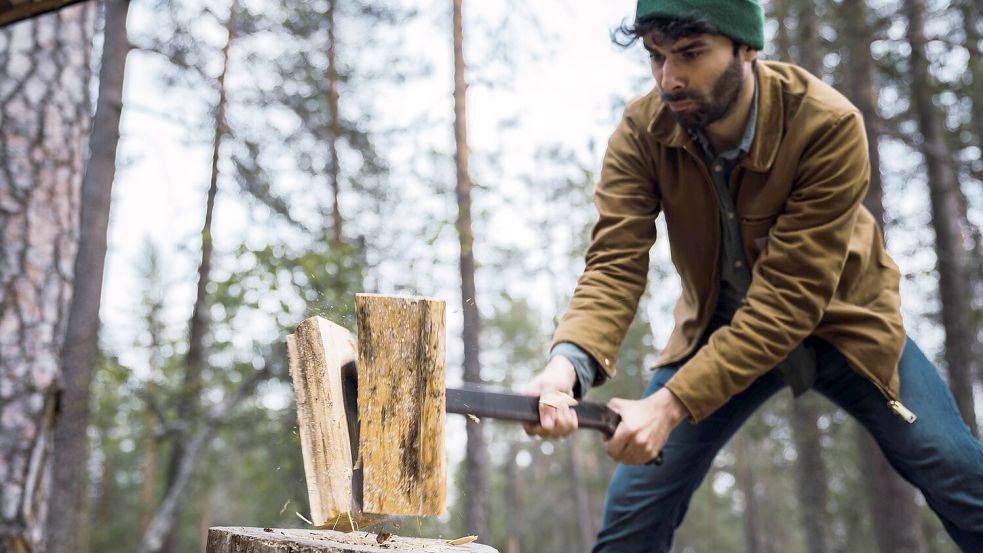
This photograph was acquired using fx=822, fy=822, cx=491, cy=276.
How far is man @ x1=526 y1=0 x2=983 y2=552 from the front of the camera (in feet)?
8.09

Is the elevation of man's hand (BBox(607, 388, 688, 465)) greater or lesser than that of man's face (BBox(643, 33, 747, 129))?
lesser

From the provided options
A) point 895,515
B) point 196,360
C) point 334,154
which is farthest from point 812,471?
point 196,360

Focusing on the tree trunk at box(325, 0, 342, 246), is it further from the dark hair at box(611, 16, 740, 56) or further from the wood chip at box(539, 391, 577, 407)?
the wood chip at box(539, 391, 577, 407)

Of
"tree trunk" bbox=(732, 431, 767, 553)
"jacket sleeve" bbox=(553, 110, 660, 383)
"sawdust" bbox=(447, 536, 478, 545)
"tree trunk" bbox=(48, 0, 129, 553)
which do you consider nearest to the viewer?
"sawdust" bbox=(447, 536, 478, 545)

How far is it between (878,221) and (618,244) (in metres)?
6.71

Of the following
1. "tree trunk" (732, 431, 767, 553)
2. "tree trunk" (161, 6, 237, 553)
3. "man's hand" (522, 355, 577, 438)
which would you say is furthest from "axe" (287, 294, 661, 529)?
"tree trunk" (732, 431, 767, 553)

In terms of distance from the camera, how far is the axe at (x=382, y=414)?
6.50 ft

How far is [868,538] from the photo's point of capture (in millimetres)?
20406

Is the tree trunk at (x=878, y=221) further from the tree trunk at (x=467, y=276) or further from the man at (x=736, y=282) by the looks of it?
the man at (x=736, y=282)

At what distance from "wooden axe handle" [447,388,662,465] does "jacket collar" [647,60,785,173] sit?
2.93 feet

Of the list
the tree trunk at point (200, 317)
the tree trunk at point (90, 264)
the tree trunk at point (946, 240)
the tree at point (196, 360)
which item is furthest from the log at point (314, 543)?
the tree trunk at point (946, 240)

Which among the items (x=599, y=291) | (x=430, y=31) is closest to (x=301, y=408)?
(x=599, y=291)

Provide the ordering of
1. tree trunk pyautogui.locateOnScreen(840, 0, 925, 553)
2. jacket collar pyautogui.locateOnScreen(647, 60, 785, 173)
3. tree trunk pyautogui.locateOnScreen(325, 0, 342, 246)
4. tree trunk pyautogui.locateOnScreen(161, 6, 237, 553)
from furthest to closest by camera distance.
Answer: tree trunk pyautogui.locateOnScreen(325, 0, 342, 246)
tree trunk pyautogui.locateOnScreen(161, 6, 237, 553)
tree trunk pyautogui.locateOnScreen(840, 0, 925, 553)
jacket collar pyautogui.locateOnScreen(647, 60, 785, 173)

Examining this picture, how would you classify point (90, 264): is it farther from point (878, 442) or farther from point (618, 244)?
point (878, 442)
